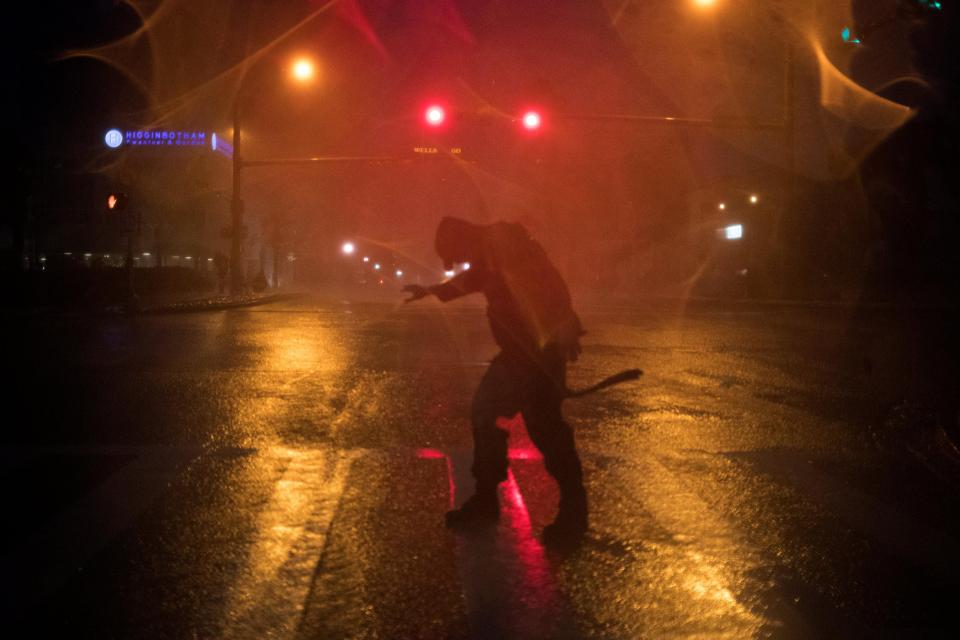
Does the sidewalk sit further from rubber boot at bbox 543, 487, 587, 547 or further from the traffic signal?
rubber boot at bbox 543, 487, 587, 547

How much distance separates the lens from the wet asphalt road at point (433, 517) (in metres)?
3.76

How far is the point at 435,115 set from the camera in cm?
1806

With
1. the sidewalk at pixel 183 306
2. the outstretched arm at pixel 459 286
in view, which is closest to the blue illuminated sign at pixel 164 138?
the sidewalk at pixel 183 306

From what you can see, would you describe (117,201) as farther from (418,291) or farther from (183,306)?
(418,291)

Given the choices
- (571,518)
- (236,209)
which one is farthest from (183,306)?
(571,518)

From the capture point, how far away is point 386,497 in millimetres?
5633

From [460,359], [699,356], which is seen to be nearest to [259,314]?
[460,359]

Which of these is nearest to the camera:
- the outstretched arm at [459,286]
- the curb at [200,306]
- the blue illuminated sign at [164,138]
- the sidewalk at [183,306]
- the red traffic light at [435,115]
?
the outstretched arm at [459,286]

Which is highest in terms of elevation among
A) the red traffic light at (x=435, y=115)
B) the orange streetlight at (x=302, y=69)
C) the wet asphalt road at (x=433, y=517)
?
the orange streetlight at (x=302, y=69)

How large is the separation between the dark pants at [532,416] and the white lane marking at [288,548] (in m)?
1.03

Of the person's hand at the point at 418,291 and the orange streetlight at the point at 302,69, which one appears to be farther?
the orange streetlight at the point at 302,69

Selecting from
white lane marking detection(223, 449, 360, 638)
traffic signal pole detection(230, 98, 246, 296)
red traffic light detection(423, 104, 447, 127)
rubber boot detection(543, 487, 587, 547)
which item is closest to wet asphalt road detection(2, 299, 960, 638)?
white lane marking detection(223, 449, 360, 638)

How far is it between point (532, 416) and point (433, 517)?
0.91 m

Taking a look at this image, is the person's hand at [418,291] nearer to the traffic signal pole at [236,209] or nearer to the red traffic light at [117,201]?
the red traffic light at [117,201]
